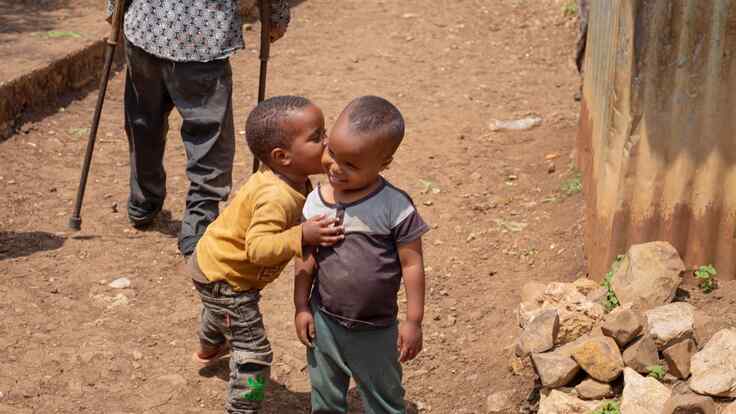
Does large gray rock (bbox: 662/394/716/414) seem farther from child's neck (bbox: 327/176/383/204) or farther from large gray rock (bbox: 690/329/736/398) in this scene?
child's neck (bbox: 327/176/383/204)

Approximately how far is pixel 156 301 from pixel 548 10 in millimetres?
5951

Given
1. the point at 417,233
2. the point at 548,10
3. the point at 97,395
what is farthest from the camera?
the point at 548,10

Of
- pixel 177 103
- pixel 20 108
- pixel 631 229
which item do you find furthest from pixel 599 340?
pixel 20 108

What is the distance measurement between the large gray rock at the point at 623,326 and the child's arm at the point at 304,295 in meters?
1.09

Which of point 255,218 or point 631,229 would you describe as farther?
point 631,229

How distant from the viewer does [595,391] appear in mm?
3727

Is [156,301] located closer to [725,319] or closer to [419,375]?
[419,375]

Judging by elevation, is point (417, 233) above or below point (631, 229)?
above

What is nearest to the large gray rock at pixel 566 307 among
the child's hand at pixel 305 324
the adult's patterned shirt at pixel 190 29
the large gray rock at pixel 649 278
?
the large gray rock at pixel 649 278

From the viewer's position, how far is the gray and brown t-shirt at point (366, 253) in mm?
3182

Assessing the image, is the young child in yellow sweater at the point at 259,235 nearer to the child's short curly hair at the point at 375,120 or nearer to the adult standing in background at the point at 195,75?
the child's short curly hair at the point at 375,120

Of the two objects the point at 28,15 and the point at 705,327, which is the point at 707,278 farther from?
the point at 28,15

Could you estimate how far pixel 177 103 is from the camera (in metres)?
5.12

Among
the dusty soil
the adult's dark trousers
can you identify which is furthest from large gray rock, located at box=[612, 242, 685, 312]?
the dusty soil
